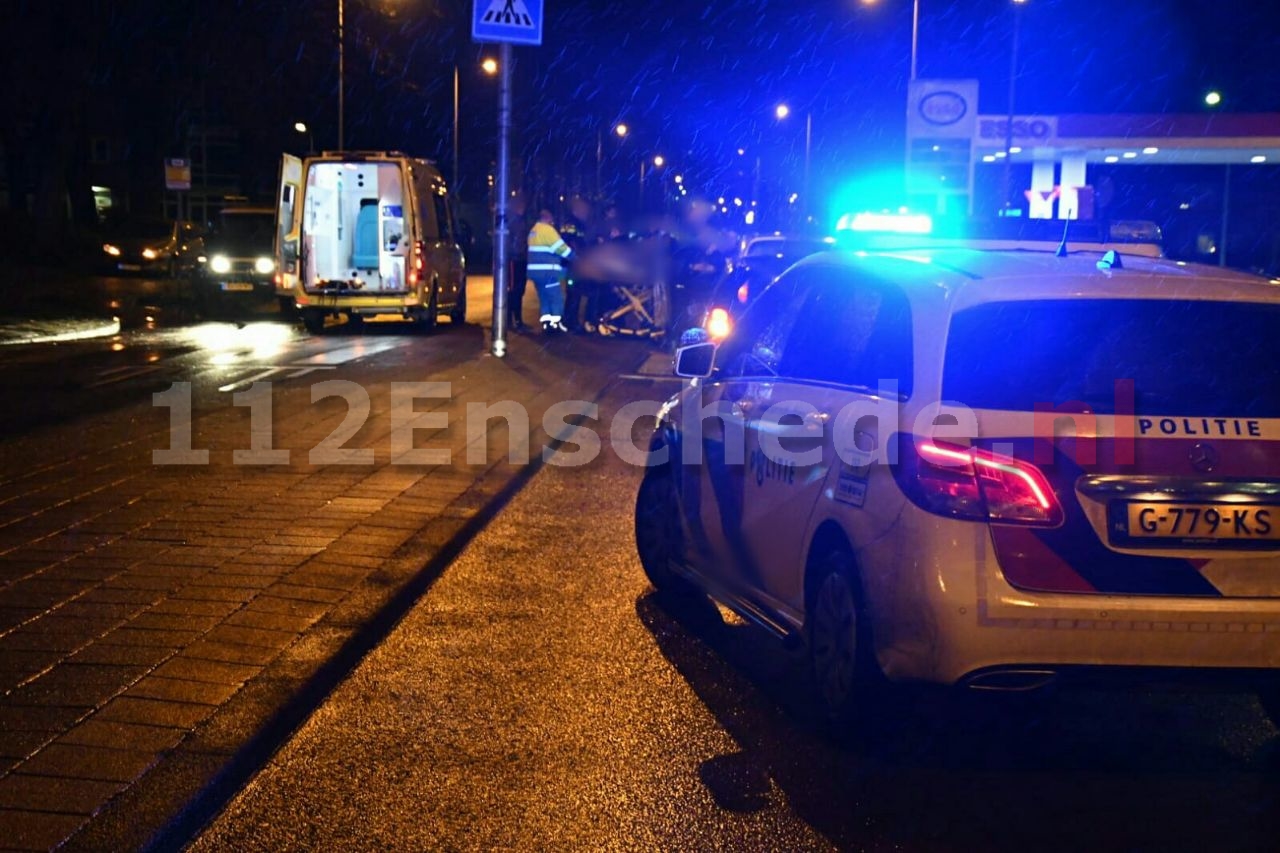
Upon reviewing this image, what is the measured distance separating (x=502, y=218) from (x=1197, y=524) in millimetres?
15076

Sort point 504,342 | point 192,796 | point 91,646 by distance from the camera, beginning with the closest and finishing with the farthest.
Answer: point 192,796
point 91,646
point 504,342

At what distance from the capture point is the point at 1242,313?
4973 millimetres

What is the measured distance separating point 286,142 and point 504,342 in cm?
3528

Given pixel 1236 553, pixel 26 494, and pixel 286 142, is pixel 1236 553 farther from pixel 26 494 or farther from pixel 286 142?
pixel 286 142

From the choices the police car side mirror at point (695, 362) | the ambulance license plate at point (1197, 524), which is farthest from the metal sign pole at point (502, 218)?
the ambulance license plate at point (1197, 524)

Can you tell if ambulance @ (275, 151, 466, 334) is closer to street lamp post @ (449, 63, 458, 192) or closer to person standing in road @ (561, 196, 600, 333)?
person standing in road @ (561, 196, 600, 333)

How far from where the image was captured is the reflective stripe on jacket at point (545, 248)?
22453mm

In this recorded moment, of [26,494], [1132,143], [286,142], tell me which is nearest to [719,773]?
[26,494]

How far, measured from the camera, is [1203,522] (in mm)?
4582

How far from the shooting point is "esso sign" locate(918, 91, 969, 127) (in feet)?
117

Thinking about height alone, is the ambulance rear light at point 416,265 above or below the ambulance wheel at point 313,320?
above

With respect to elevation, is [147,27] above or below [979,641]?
above

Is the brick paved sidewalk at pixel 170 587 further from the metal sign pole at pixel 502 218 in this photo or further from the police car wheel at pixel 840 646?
the metal sign pole at pixel 502 218

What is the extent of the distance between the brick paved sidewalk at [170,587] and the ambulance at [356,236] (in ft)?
34.1
